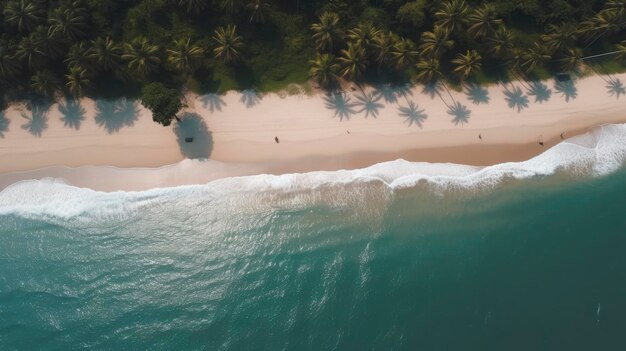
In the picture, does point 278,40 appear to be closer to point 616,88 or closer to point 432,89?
point 432,89

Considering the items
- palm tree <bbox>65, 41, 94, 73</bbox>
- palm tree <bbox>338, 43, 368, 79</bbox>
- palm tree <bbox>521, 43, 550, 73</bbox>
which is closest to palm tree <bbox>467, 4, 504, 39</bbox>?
palm tree <bbox>521, 43, 550, 73</bbox>

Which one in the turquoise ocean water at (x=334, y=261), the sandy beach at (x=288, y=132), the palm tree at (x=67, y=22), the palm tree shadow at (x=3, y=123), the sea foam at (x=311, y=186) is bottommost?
the turquoise ocean water at (x=334, y=261)

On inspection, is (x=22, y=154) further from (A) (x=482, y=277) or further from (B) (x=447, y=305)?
(A) (x=482, y=277)

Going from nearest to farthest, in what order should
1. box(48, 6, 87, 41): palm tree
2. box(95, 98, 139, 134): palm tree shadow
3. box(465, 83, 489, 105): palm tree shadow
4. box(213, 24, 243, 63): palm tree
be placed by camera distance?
box(48, 6, 87, 41): palm tree
box(213, 24, 243, 63): palm tree
box(95, 98, 139, 134): palm tree shadow
box(465, 83, 489, 105): palm tree shadow

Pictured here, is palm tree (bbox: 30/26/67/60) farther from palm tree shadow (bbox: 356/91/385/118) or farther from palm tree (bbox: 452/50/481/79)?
palm tree (bbox: 452/50/481/79)

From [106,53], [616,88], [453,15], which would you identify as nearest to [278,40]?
[106,53]

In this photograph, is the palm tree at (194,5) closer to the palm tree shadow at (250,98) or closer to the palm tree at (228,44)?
the palm tree at (228,44)

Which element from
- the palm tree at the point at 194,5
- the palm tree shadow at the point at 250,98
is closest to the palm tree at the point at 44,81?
the palm tree at the point at 194,5
